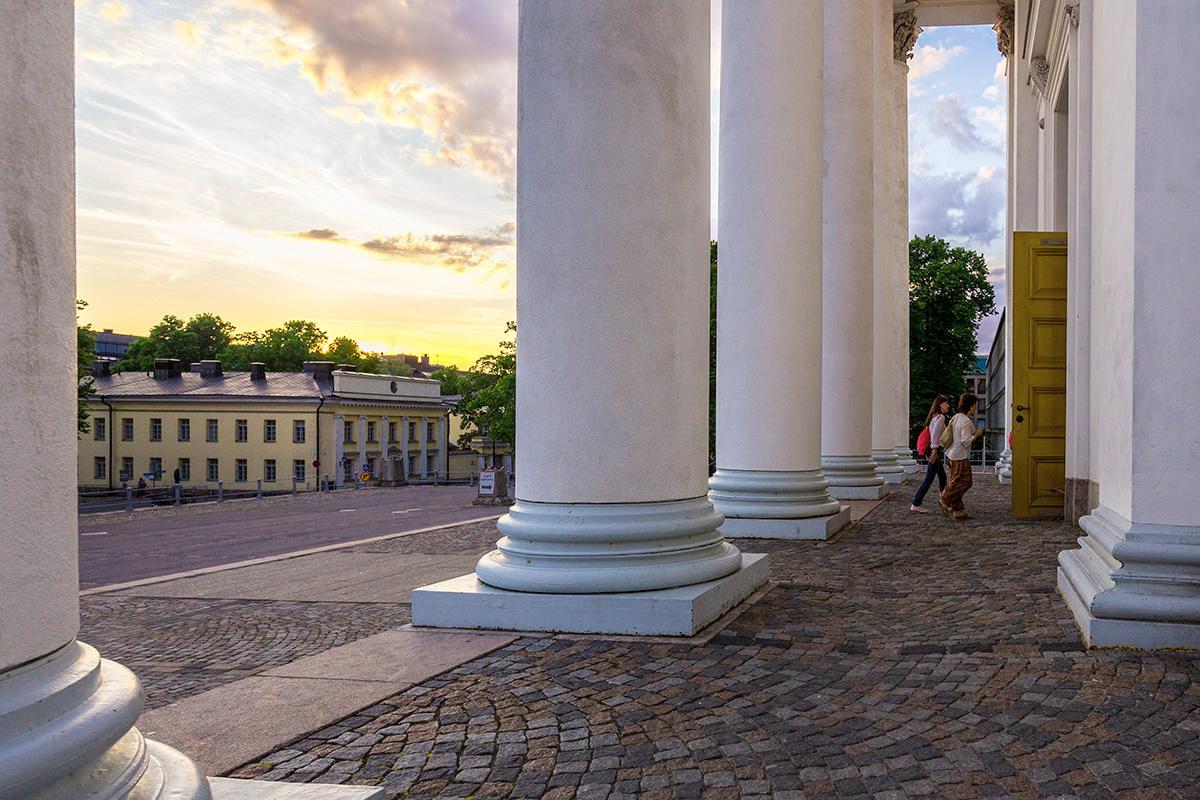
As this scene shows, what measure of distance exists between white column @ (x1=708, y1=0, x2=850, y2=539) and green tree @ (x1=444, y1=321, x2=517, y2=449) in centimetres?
10042

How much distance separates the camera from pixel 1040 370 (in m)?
24.7

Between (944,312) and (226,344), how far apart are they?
439 feet

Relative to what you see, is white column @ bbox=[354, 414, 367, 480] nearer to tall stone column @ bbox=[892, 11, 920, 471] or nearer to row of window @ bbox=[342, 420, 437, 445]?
row of window @ bbox=[342, 420, 437, 445]

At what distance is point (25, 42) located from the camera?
3.76 metres

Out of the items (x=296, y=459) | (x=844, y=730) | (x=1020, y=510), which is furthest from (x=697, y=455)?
(x=296, y=459)

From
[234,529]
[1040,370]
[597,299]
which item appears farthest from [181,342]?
[597,299]

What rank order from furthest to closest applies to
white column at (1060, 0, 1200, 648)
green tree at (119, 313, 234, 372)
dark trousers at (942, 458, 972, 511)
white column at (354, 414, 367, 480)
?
green tree at (119, 313, 234, 372) < white column at (354, 414, 367, 480) < dark trousers at (942, 458, 972, 511) < white column at (1060, 0, 1200, 648)

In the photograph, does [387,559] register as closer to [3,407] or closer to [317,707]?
[317,707]

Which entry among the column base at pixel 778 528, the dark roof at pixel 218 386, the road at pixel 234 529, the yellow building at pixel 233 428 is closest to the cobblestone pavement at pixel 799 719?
the column base at pixel 778 528

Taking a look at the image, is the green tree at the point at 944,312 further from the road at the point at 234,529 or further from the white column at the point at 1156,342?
the white column at the point at 1156,342

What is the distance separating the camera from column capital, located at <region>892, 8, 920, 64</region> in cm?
5156

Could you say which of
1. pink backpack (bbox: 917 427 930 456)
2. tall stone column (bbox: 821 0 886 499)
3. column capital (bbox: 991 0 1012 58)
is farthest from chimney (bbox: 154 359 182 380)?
pink backpack (bbox: 917 427 930 456)

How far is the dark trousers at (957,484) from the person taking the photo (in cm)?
2492

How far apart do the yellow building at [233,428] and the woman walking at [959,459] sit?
107668 mm
